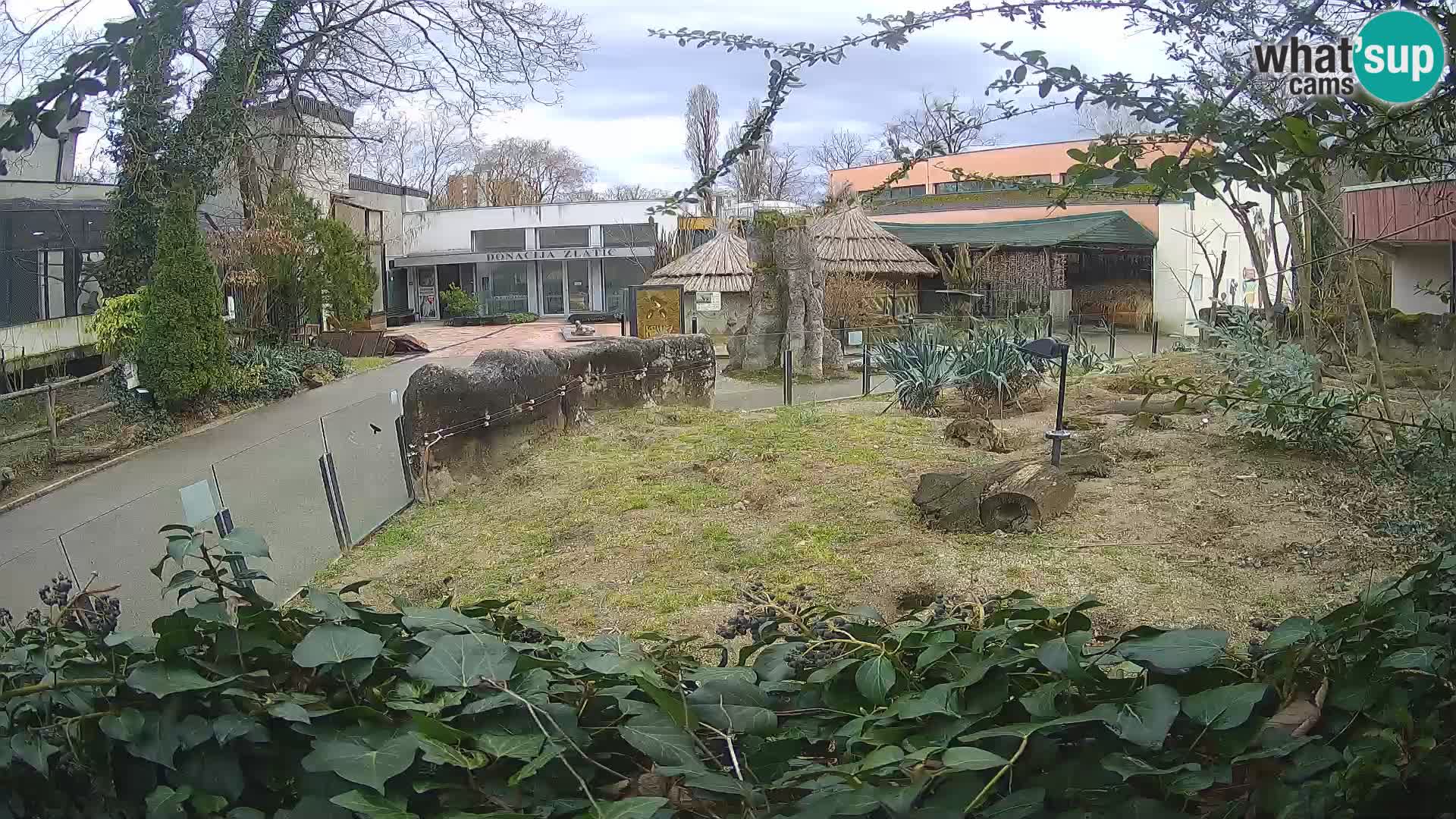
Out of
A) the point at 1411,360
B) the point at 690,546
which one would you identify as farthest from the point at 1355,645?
the point at 1411,360

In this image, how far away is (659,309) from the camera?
22.0 metres

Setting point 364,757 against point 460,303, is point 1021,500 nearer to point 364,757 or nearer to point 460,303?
point 364,757

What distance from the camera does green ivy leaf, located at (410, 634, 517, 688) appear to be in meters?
1.51

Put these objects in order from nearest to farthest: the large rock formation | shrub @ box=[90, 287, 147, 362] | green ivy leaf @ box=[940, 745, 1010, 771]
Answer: green ivy leaf @ box=[940, 745, 1010, 771] < the large rock formation < shrub @ box=[90, 287, 147, 362]

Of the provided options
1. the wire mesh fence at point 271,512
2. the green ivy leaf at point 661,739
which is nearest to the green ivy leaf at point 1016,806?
the green ivy leaf at point 661,739

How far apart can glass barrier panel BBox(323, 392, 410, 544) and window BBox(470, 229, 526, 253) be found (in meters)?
30.2

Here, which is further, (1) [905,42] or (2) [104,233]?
(2) [104,233]

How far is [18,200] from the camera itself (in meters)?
14.4

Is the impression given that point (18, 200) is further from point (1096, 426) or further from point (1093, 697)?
point (1093, 697)

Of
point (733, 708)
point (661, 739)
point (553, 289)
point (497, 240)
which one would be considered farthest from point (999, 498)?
point (497, 240)

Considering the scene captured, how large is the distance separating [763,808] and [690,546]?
505cm

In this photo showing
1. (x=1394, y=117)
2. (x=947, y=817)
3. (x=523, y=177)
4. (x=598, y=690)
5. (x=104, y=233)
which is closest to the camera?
(x=947, y=817)

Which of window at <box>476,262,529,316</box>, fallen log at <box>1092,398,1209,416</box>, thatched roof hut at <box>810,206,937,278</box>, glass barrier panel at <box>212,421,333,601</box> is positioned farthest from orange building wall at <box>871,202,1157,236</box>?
glass barrier panel at <box>212,421,333,601</box>

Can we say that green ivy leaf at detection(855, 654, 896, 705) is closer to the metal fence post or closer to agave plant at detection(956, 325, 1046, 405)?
agave plant at detection(956, 325, 1046, 405)
